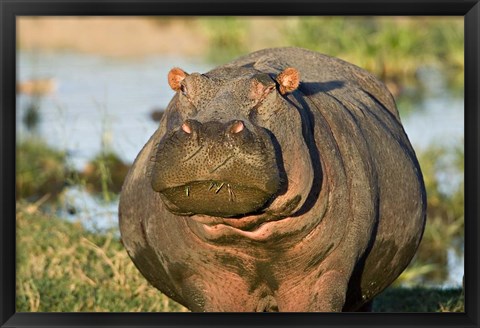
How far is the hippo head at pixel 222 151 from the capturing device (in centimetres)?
532

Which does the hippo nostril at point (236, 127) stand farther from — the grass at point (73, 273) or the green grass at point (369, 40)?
the green grass at point (369, 40)

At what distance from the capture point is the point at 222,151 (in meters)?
5.30

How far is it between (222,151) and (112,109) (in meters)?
11.4

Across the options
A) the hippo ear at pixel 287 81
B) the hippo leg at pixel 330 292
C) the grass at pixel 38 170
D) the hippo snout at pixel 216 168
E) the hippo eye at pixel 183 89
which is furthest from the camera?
the grass at pixel 38 170

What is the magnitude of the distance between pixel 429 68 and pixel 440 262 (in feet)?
30.2

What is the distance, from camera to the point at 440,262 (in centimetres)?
1142

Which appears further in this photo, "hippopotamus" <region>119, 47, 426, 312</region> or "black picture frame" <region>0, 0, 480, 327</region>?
"black picture frame" <region>0, 0, 480, 327</region>

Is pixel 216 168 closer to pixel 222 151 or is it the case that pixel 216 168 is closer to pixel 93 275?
pixel 222 151

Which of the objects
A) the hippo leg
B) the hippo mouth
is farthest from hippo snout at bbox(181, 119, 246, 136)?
the hippo leg

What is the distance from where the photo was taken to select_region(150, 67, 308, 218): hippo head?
5.32 metres

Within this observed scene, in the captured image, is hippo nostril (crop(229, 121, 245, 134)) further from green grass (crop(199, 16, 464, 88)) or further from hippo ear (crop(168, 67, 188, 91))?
green grass (crop(199, 16, 464, 88))

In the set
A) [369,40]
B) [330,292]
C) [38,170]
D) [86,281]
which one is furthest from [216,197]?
[369,40]
